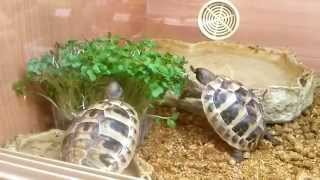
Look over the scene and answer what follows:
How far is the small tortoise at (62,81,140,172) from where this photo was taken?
0.98 metres

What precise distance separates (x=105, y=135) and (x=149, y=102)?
0.19m

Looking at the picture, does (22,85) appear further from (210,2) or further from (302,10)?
(302,10)

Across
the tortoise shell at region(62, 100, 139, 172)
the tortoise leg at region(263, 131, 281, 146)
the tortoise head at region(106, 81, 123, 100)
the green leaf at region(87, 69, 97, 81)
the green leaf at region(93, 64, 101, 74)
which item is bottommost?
the tortoise leg at region(263, 131, 281, 146)

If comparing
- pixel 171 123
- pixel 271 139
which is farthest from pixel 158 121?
pixel 271 139

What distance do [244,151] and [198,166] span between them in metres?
0.13

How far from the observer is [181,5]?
1.73 meters

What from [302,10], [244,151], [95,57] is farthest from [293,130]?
[95,57]

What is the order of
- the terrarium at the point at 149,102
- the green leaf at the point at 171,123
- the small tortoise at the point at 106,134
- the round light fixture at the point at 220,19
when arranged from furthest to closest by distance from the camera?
the round light fixture at the point at 220,19
the green leaf at the point at 171,123
the terrarium at the point at 149,102
the small tortoise at the point at 106,134

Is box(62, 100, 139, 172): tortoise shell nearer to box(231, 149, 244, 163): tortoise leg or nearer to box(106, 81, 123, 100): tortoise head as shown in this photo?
box(106, 81, 123, 100): tortoise head

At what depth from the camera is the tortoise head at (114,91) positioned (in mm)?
1132

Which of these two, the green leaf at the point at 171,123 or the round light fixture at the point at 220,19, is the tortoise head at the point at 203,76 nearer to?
the green leaf at the point at 171,123

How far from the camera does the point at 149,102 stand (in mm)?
1185

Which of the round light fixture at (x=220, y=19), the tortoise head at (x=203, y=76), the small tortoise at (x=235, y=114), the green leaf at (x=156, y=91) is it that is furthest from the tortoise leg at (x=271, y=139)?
the round light fixture at (x=220, y=19)

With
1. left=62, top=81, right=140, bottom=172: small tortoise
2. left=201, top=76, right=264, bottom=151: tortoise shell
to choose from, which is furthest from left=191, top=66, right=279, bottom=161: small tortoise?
left=62, top=81, right=140, bottom=172: small tortoise
